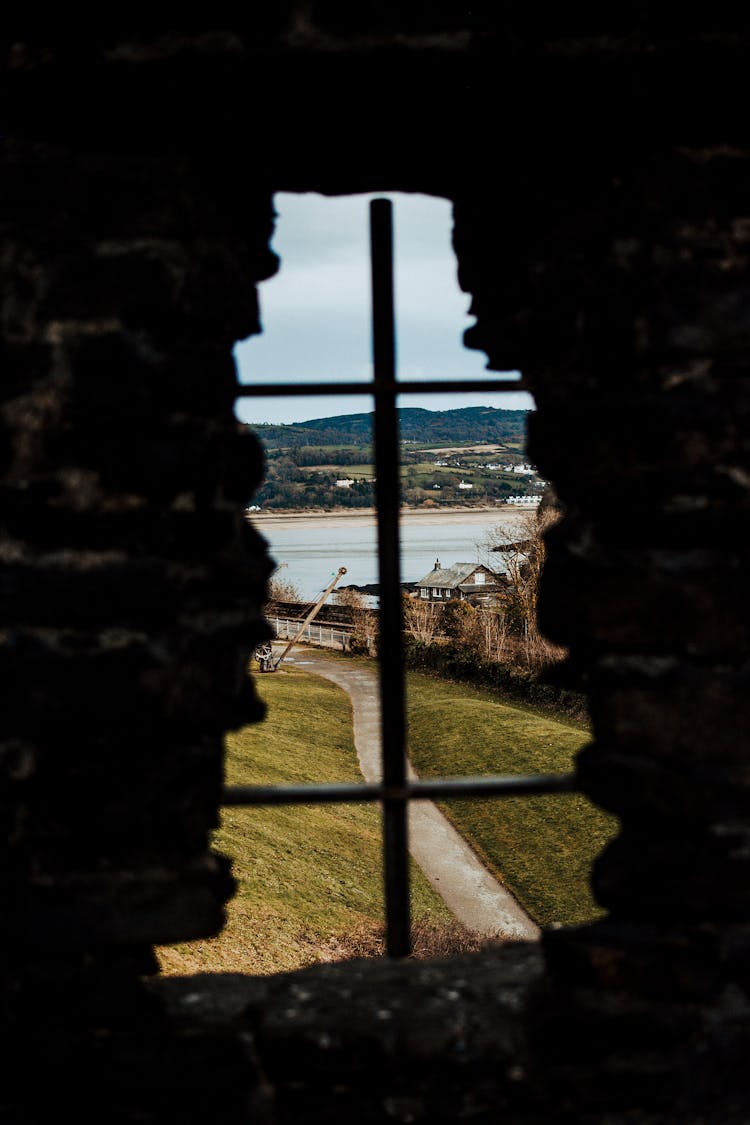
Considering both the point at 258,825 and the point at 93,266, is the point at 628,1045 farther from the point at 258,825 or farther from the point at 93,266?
the point at 258,825

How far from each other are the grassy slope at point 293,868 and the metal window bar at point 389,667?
4.62m

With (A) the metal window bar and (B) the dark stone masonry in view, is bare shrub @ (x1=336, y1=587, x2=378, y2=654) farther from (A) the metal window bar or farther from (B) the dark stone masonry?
(B) the dark stone masonry

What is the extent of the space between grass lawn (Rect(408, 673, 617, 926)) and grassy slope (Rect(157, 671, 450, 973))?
1259 millimetres

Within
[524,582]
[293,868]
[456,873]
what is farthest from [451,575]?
[293,868]

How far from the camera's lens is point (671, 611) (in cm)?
157

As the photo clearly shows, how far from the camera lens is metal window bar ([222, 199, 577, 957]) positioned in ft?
5.75

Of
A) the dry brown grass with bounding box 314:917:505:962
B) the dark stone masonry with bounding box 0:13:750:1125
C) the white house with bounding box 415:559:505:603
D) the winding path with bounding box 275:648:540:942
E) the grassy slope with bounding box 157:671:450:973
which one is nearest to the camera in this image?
the dark stone masonry with bounding box 0:13:750:1125

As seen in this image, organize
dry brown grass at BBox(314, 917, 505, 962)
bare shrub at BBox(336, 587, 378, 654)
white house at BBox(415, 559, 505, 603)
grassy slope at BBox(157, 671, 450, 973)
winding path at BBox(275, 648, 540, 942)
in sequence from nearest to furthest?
grassy slope at BBox(157, 671, 450, 973)
dry brown grass at BBox(314, 917, 505, 962)
winding path at BBox(275, 648, 540, 942)
bare shrub at BBox(336, 587, 378, 654)
white house at BBox(415, 559, 505, 603)

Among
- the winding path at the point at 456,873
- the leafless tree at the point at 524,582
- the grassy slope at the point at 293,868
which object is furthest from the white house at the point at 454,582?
the grassy slope at the point at 293,868

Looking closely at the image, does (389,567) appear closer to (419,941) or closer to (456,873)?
(419,941)

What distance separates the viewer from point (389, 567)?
1.81 metres

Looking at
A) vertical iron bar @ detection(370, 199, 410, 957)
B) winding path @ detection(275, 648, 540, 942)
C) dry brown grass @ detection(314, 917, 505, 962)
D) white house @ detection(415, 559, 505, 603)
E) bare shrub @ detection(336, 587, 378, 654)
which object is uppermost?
vertical iron bar @ detection(370, 199, 410, 957)

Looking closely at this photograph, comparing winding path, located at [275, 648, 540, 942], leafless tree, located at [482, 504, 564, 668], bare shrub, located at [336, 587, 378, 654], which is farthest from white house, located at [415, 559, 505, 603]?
→ winding path, located at [275, 648, 540, 942]

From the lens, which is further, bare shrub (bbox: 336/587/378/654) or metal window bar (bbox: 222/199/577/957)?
bare shrub (bbox: 336/587/378/654)
